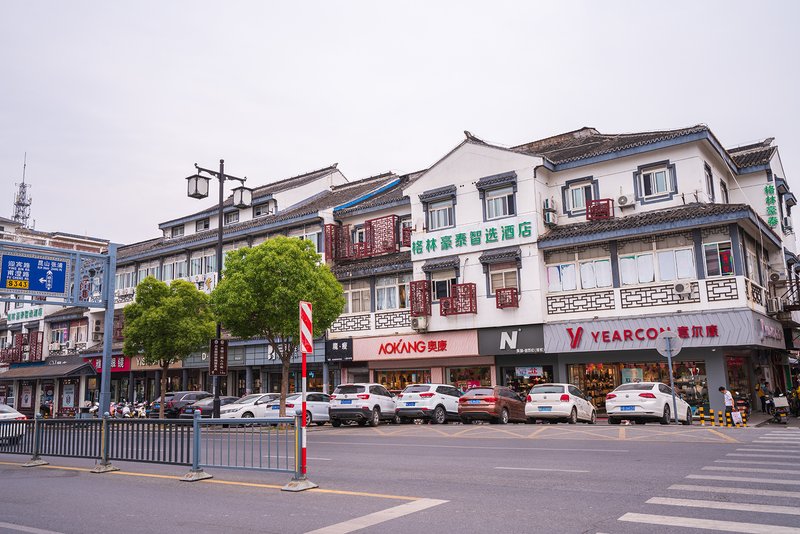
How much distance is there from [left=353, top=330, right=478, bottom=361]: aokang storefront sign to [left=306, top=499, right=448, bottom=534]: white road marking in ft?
67.0

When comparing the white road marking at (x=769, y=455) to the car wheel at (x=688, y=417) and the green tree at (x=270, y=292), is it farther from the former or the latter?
the green tree at (x=270, y=292)

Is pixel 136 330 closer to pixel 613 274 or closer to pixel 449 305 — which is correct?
pixel 449 305

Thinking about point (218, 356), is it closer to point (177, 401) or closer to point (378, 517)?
point (177, 401)

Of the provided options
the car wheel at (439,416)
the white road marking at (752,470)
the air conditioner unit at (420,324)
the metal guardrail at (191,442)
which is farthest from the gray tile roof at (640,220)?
the metal guardrail at (191,442)

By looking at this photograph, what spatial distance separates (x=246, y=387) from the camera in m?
36.7

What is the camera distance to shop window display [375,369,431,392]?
31.0m

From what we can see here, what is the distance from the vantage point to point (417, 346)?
2988 centimetres

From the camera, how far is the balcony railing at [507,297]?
2709 cm

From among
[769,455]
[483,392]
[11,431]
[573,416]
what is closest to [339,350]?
[483,392]

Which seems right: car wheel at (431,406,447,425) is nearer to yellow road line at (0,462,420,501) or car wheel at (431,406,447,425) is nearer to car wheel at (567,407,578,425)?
car wheel at (567,407,578,425)

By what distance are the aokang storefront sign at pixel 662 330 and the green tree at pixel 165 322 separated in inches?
673

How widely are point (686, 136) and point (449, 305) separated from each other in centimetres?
1166

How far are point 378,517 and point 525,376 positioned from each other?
846 inches

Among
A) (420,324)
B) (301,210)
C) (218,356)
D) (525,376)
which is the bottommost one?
(525,376)
